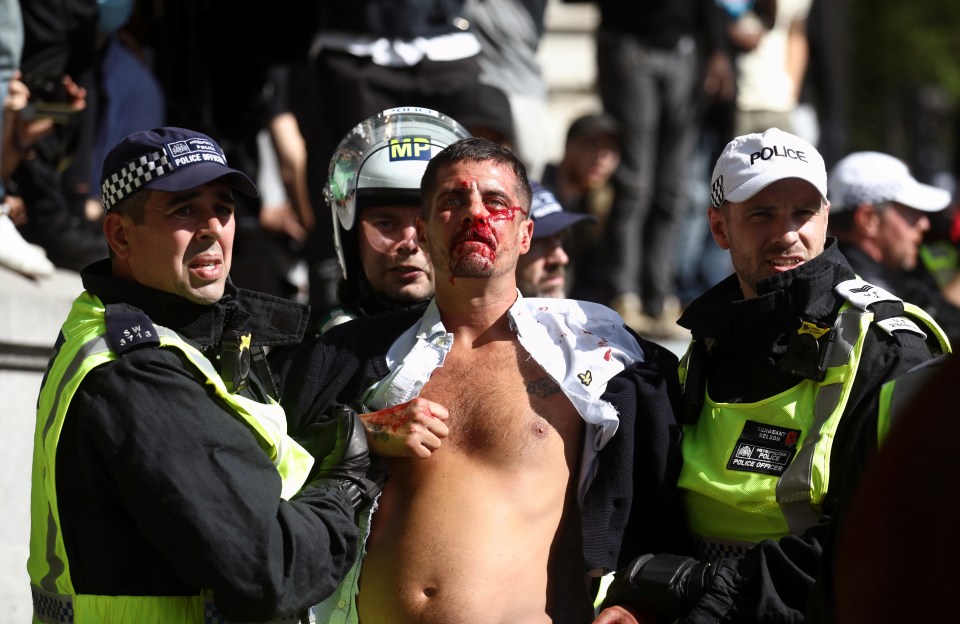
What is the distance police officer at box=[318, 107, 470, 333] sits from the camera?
515 centimetres

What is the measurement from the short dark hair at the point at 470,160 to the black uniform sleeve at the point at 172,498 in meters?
1.11

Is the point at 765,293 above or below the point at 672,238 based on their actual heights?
above

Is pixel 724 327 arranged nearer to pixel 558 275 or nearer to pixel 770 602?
pixel 770 602

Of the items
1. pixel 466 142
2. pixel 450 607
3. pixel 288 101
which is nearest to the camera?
pixel 450 607

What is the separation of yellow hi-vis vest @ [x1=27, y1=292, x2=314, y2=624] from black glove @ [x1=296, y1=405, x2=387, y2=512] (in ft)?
0.41

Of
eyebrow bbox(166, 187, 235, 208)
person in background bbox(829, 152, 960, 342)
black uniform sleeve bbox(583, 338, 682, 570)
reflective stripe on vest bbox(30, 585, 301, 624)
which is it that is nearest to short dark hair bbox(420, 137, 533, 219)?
black uniform sleeve bbox(583, 338, 682, 570)

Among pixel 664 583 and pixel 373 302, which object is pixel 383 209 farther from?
pixel 664 583

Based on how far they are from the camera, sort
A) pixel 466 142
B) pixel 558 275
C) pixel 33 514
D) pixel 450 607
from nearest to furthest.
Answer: pixel 33 514 < pixel 450 607 < pixel 466 142 < pixel 558 275

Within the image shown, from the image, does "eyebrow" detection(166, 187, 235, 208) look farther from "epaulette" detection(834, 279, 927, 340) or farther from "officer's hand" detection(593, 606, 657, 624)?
"epaulette" detection(834, 279, 927, 340)

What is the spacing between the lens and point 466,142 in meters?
4.64

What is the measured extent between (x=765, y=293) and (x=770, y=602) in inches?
35.4

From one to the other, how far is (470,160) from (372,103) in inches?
96.9

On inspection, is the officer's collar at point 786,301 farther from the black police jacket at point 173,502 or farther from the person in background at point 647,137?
the person in background at point 647,137

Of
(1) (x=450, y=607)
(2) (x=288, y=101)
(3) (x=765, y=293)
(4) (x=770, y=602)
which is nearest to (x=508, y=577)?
(1) (x=450, y=607)
